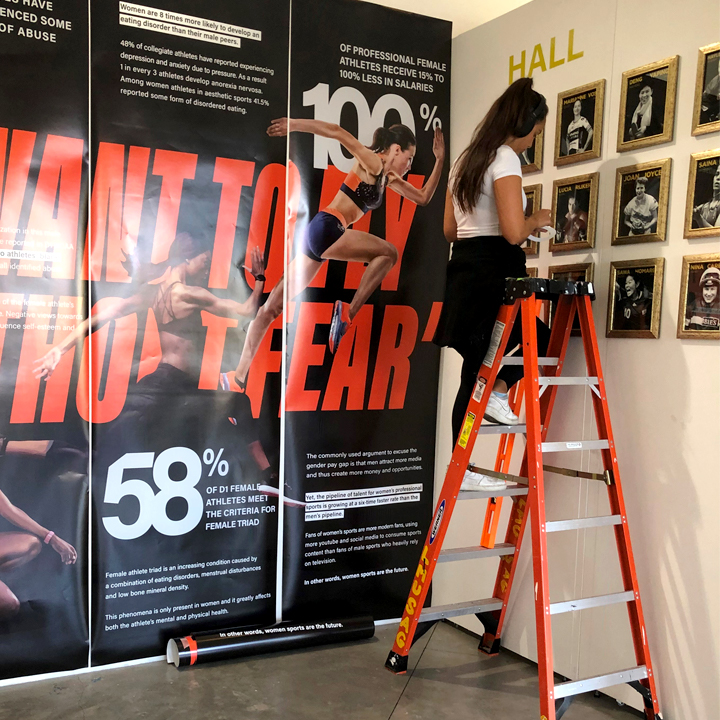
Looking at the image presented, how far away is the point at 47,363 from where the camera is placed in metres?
2.64

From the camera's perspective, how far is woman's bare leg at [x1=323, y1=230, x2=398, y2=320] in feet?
10.3

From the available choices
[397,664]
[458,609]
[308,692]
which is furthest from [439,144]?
[308,692]

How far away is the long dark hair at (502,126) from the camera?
2.51m

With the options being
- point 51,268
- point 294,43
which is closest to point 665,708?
point 51,268

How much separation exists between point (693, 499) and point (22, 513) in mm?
2310

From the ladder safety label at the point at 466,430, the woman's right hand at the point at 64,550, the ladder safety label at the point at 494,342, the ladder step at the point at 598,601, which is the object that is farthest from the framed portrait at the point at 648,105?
the woman's right hand at the point at 64,550

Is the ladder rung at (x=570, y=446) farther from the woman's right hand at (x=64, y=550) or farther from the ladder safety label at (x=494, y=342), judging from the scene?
the woman's right hand at (x=64, y=550)

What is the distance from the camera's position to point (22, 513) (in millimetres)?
2623

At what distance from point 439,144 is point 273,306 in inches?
43.9

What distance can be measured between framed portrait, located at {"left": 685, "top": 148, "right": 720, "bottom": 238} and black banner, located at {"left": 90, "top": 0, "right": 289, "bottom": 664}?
157 centimetres

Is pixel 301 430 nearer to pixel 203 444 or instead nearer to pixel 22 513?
pixel 203 444

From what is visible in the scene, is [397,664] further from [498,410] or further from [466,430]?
[498,410]

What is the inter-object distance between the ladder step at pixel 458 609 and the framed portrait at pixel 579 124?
68.7 inches

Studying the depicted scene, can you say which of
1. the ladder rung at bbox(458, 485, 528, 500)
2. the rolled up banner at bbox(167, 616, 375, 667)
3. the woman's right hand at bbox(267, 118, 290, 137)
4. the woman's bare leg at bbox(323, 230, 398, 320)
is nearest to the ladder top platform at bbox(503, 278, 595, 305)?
the ladder rung at bbox(458, 485, 528, 500)
